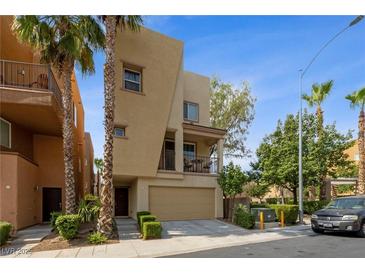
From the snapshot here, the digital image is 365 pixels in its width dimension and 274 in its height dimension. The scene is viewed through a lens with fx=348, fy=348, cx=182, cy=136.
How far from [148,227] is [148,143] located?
564 cm

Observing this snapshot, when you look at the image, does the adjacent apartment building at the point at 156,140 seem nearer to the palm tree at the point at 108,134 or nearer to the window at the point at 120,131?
the window at the point at 120,131

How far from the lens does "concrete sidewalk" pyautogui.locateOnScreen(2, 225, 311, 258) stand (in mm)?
10242

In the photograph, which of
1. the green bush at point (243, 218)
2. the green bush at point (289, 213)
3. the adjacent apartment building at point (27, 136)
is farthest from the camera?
the green bush at point (289, 213)

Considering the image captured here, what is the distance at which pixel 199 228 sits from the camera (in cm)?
1627

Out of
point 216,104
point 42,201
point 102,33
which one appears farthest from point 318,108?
point 42,201

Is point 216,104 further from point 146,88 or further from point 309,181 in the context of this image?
point 146,88

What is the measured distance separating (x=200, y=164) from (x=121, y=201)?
5285 mm

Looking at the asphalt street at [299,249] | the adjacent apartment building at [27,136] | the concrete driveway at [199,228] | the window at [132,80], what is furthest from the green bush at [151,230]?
the window at [132,80]

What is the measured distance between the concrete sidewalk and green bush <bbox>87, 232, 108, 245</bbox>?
380 mm

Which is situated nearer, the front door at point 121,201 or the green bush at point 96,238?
the green bush at point 96,238

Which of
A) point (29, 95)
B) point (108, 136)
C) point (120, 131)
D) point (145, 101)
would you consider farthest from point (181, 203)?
point (29, 95)

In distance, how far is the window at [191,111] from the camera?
73.7ft

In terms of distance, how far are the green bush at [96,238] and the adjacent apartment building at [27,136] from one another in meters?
3.98

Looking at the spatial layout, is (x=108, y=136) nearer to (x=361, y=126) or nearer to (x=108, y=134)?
(x=108, y=134)
